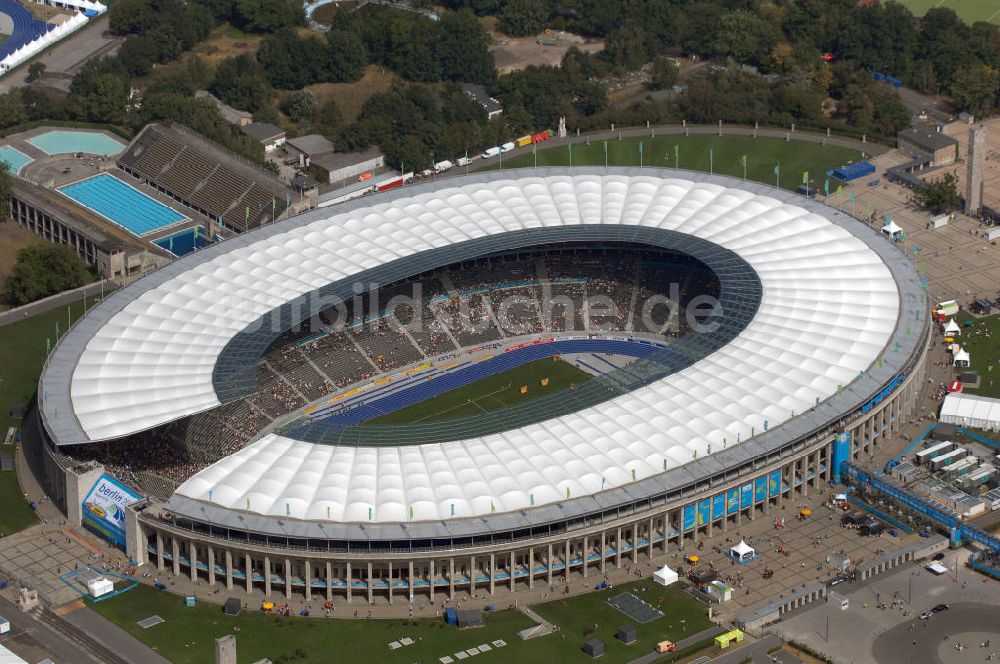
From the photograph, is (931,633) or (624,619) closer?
(931,633)

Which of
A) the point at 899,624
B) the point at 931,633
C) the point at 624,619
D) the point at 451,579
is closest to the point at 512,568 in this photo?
the point at 451,579

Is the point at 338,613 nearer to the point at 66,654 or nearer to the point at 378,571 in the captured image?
the point at 378,571

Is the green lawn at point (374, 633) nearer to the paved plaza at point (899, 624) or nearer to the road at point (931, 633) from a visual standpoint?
the paved plaza at point (899, 624)

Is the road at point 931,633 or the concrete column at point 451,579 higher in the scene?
the concrete column at point 451,579

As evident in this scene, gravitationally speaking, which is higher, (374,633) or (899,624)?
(374,633)

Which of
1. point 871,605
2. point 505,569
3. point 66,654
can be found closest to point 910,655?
point 871,605

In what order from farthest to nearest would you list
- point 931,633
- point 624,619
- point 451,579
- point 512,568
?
1. point 512,568
2. point 451,579
3. point 624,619
4. point 931,633

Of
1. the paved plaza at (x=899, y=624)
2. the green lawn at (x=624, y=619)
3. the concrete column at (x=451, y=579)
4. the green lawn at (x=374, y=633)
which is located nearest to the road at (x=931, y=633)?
the paved plaza at (x=899, y=624)

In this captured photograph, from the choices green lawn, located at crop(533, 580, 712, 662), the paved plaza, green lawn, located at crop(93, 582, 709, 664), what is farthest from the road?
green lawn, located at crop(93, 582, 709, 664)

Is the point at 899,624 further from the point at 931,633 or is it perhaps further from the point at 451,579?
the point at 451,579
